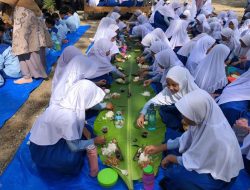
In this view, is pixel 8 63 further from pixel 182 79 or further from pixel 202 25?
pixel 202 25

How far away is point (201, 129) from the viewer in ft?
8.21

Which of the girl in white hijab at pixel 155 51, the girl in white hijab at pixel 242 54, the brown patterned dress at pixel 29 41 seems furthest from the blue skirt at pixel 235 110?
the brown patterned dress at pixel 29 41

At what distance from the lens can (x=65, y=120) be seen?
9.82ft

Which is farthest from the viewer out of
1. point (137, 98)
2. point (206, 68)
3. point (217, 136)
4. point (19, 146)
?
point (137, 98)

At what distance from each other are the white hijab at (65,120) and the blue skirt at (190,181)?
3.69ft

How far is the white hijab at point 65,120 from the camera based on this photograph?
2.99 meters

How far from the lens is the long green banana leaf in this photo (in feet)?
10.6

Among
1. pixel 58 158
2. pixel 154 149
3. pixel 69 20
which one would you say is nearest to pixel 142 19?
pixel 69 20

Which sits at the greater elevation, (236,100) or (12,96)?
(236,100)

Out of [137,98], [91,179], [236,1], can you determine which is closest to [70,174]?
[91,179]

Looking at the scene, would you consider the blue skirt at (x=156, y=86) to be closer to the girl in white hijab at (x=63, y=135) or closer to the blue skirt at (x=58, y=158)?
the girl in white hijab at (x=63, y=135)

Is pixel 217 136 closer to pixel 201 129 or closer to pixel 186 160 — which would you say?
pixel 201 129

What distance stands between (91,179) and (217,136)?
1.56 m

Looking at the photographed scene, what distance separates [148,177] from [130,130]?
1.26m
